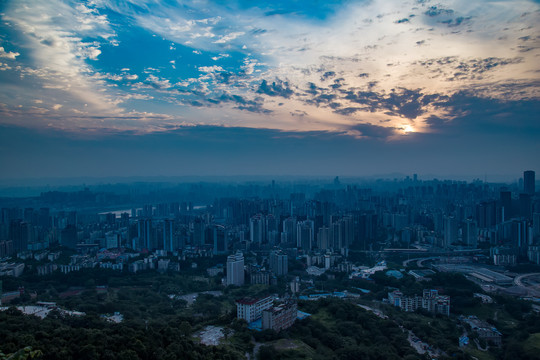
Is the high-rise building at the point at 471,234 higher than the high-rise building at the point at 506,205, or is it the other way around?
the high-rise building at the point at 506,205

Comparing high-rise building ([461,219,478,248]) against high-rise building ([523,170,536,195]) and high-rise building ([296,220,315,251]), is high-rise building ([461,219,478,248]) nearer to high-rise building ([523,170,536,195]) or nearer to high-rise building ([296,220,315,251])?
high-rise building ([296,220,315,251])

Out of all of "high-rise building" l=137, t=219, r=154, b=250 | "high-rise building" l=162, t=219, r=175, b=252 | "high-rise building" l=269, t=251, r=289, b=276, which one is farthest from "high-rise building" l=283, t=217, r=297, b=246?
"high-rise building" l=137, t=219, r=154, b=250

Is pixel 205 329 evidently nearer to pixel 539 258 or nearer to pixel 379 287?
pixel 379 287

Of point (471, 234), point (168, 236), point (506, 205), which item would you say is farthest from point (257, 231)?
point (506, 205)

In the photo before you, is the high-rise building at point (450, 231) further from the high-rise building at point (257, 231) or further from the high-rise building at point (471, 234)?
the high-rise building at point (257, 231)

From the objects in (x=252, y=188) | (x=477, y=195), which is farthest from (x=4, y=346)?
(x=252, y=188)

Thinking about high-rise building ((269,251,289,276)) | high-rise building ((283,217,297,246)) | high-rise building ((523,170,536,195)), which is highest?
high-rise building ((523,170,536,195))

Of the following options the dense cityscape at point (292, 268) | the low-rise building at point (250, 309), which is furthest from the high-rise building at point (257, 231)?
the low-rise building at point (250, 309)

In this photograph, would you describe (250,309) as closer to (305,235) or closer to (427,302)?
(427,302)
